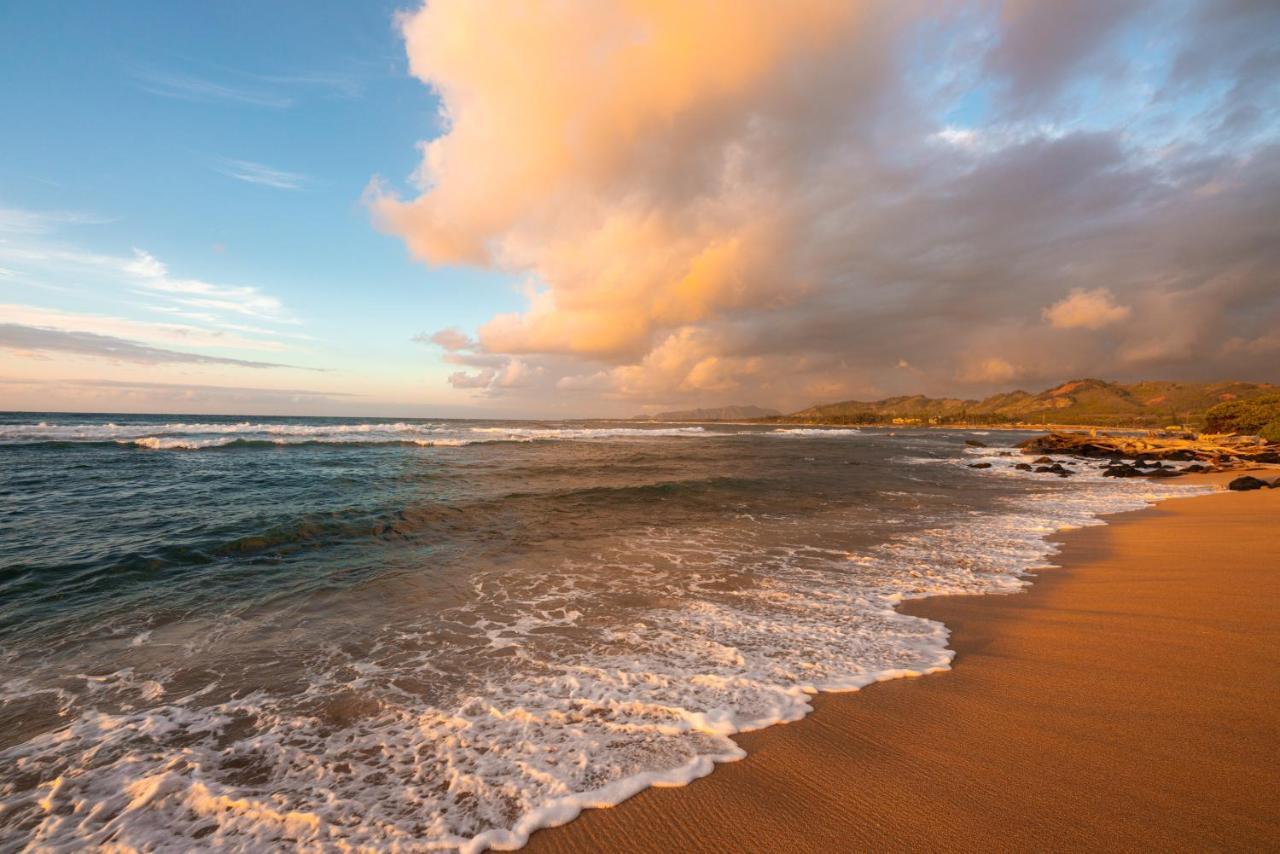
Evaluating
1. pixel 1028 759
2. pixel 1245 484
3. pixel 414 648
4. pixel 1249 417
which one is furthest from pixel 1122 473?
pixel 1249 417

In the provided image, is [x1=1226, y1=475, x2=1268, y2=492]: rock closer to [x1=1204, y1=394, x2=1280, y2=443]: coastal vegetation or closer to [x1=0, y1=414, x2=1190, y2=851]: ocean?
[x1=0, y1=414, x2=1190, y2=851]: ocean

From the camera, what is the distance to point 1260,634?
5754 millimetres

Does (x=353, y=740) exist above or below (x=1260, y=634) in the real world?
below

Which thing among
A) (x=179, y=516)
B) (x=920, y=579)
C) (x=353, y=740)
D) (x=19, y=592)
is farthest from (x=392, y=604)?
(x=179, y=516)

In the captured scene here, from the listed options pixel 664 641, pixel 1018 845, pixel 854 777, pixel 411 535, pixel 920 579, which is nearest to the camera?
pixel 1018 845

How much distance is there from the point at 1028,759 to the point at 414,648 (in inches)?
251

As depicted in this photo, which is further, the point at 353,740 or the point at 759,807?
the point at 353,740

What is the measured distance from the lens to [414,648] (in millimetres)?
6195

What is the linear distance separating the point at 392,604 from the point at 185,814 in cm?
433

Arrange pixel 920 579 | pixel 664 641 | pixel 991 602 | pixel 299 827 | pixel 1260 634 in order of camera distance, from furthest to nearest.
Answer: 1. pixel 920 579
2. pixel 991 602
3. pixel 664 641
4. pixel 1260 634
5. pixel 299 827

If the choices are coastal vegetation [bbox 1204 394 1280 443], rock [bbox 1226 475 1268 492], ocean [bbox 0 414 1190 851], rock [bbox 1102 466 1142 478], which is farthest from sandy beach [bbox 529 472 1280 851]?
coastal vegetation [bbox 1204 394 1280 443]

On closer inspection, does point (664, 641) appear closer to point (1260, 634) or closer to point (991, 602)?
point (991, 602)

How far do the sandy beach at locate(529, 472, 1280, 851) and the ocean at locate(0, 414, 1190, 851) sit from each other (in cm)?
34

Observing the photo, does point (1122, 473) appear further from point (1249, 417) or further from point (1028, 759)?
point (1249, 417)
